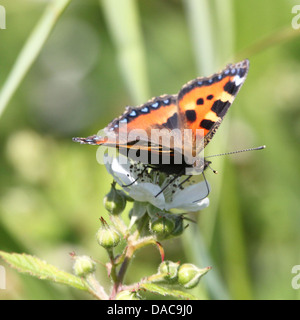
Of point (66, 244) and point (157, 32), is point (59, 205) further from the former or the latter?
point (157, 32)

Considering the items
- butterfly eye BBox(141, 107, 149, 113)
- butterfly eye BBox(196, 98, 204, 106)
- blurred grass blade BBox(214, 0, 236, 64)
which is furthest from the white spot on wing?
blurred grass blade BBox(214, 0, 236, 64)

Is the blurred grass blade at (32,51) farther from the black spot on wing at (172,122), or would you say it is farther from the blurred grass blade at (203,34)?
the blurred grass blade at (203,34)

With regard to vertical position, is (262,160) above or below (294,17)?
below

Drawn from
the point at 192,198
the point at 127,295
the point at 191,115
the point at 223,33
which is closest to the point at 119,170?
the point at 192,198

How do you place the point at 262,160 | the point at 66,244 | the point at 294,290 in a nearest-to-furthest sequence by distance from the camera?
the point at 294,290 < the point at 66,244 < the point at 262,160

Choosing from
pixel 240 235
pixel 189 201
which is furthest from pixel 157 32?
pixel 189 201

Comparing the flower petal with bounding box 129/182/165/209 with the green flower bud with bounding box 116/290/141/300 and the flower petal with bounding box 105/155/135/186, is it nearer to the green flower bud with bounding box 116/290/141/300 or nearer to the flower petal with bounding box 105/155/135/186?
the flower petal with bounding box 105/155/135/186

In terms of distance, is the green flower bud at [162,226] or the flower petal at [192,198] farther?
the flower petal at [192,198]

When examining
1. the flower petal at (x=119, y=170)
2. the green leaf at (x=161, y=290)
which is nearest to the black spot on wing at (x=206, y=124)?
the flower petal at (x=119, y=170)
